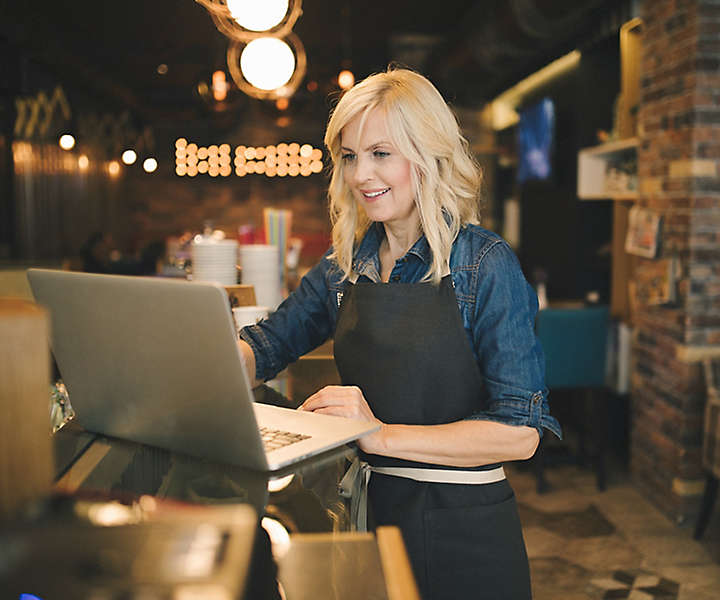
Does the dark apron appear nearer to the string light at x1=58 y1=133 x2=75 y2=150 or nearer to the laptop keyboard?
the laptop keyboard

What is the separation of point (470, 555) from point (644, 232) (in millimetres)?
2860

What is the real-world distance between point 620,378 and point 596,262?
54.2 inches

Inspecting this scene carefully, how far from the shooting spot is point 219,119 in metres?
7.88

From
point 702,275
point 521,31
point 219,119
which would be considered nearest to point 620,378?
point 702,275

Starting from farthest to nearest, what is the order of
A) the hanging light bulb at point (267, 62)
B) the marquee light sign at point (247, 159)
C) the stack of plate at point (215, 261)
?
the marquee light sign at point (247, 159)
the hanging light bulb at point (267, 62)
the stack of plate at point (215, 261)

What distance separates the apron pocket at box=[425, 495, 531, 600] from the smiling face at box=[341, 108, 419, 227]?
2.06 ft

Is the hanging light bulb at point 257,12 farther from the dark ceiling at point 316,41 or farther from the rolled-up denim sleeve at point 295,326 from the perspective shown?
the dark ceiling at point 316,41

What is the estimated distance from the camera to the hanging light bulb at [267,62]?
3.96m

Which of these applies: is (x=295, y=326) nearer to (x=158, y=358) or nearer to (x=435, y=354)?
(x=435, y=354)

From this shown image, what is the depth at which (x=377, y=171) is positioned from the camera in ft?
5.29

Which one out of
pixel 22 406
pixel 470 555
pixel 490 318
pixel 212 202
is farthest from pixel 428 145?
pixel 212 202

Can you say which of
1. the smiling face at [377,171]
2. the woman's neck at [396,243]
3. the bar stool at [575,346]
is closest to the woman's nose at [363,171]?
the smiling face at [377,171]

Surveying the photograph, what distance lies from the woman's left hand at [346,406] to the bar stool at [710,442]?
8.18 feet

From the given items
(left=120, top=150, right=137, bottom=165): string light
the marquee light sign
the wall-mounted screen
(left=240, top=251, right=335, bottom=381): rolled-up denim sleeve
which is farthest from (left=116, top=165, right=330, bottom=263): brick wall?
(left=240, top=251, right=335, bottom=381): rolled-up denim sleeve
